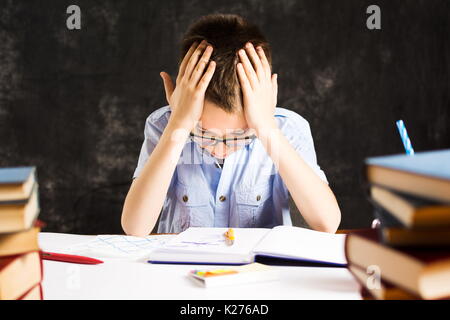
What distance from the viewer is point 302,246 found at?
94 centimetres

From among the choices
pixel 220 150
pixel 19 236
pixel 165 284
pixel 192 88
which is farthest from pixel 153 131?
pixel 19 236

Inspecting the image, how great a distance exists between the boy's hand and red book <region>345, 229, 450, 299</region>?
0.76 meters

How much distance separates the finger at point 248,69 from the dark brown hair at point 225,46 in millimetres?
19

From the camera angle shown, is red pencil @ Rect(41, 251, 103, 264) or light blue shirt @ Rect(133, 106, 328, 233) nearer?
red pencil @ Rect(41, 251, 103, 264)

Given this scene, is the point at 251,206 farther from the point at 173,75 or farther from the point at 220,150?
the point at 173,75

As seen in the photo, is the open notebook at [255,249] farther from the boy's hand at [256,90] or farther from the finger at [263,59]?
the finger at [263,59]

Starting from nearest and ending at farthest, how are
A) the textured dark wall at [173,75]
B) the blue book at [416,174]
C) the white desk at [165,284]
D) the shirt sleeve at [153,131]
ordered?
the blue book at [416,174] → the white desk at [165,284] → the shirt sleeve at [153,131] → the textured dark wall at [173,75]

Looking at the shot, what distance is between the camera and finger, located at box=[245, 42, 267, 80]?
1330mm

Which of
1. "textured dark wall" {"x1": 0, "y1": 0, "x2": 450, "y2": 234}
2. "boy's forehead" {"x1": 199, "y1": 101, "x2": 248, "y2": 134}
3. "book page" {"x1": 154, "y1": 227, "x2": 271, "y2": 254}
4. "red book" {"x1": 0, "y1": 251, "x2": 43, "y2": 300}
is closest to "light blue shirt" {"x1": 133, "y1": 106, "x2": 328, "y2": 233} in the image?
Answer: "boy's forehead" {"x1": 199, "y1": 101, "x2": 248, "y2": 134}

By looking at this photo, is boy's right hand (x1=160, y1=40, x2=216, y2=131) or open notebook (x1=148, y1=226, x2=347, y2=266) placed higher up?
boy's right hand (x1=160, y1=40, x2=216, y2=131)

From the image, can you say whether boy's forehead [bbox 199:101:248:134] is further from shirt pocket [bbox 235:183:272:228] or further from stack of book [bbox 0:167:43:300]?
stack of book [bbox 0:167:43:300]

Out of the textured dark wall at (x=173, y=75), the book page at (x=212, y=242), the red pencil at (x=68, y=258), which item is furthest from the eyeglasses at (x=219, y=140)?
the textured dark wall at (x=173, y=75)

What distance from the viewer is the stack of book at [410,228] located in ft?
1.54

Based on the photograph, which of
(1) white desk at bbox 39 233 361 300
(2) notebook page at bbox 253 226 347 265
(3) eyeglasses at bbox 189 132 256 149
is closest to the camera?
(1) white desk at bbox 39 233 361 300
